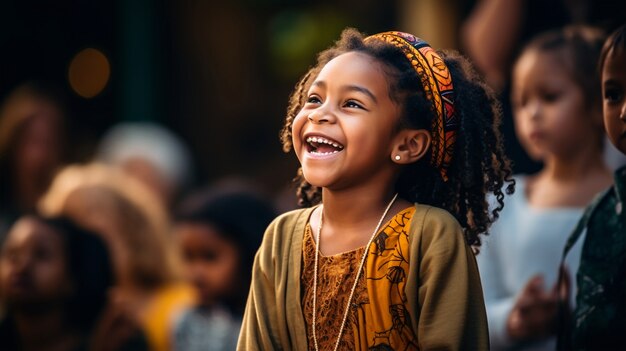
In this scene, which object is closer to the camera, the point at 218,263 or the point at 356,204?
the point at 356,204

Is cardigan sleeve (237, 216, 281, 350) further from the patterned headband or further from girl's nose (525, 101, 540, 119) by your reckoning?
girl's nose (525, 101, 540, 119)

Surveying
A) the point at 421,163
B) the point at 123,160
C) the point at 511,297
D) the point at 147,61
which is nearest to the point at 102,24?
the point at 147,61

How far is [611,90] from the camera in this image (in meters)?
3.20

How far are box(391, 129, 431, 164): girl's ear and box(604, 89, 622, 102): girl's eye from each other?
607mm

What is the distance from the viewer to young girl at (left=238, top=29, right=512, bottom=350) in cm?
288

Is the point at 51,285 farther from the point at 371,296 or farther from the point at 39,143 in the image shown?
the point at 39,143

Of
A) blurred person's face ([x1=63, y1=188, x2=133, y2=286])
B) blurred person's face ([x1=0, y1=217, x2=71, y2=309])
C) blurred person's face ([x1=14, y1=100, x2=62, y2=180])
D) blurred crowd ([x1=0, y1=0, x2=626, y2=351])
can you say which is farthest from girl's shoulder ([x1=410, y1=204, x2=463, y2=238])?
blurred person's face ([x1=14, y1=100, x2=62, y2=180])

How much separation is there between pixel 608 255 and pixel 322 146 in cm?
98

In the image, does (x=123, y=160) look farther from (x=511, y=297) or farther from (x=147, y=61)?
(x=511, y=297)

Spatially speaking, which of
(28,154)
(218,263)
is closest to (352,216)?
(218,263)

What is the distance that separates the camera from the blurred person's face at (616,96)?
3.14m

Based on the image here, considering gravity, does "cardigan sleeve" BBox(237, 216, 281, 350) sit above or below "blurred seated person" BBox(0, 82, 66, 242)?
below

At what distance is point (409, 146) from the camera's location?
305 centimetres

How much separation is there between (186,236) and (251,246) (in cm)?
34
